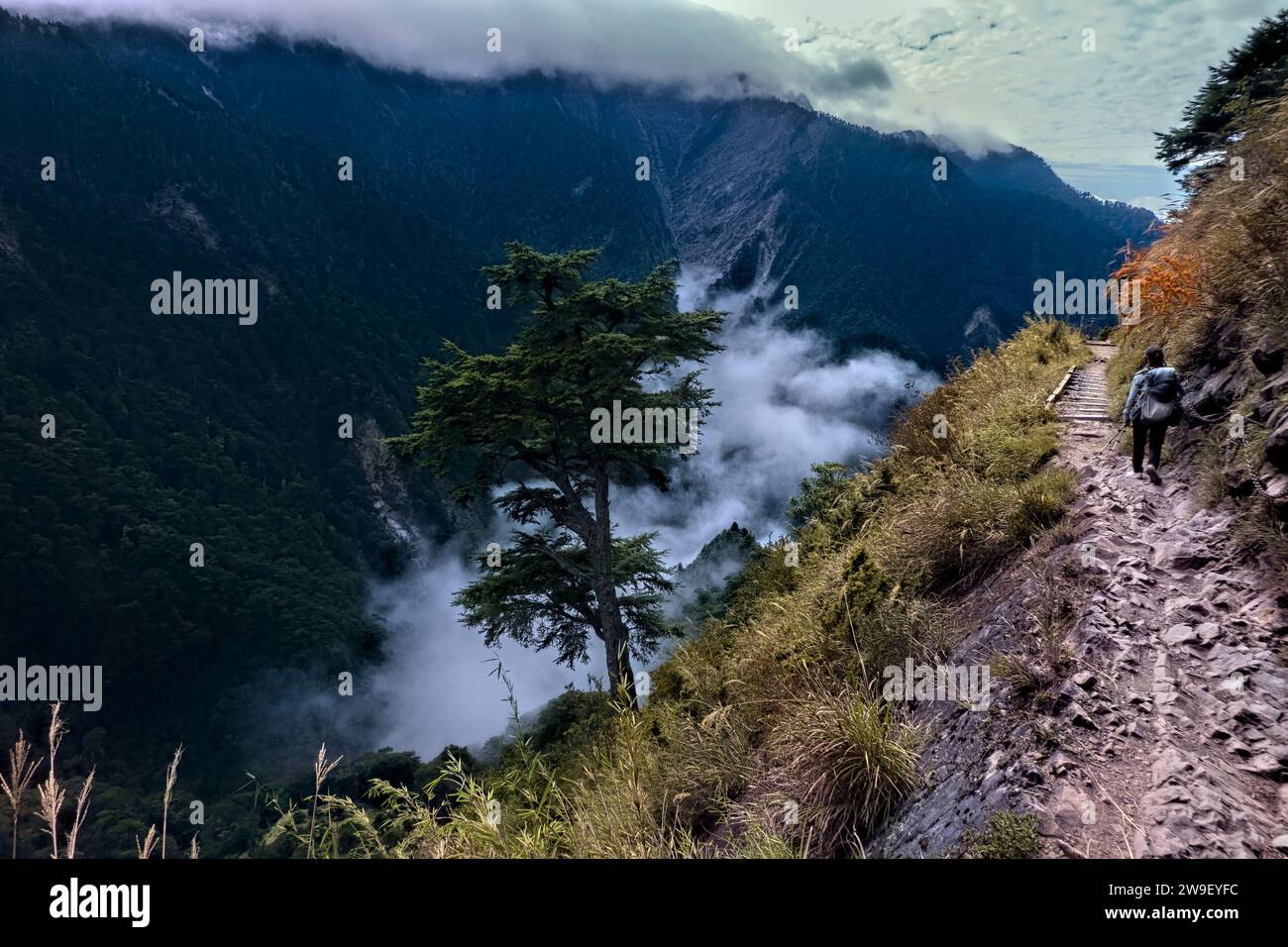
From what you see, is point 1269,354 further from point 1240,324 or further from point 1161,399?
point 1240,324

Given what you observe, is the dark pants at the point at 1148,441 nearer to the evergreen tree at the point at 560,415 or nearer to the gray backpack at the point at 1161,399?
the gray backpack at the point at 1161,399

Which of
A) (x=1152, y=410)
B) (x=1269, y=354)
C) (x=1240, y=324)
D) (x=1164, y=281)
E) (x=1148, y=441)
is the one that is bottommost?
(x=1148, y=441)

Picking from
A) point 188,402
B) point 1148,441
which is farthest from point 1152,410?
point 188,402

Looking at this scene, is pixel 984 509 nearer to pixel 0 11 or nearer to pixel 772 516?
pixel 772 516

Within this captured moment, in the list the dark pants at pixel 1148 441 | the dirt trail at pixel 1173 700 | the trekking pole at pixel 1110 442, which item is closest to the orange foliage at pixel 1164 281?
the trekking pole at pixel 1110 442
